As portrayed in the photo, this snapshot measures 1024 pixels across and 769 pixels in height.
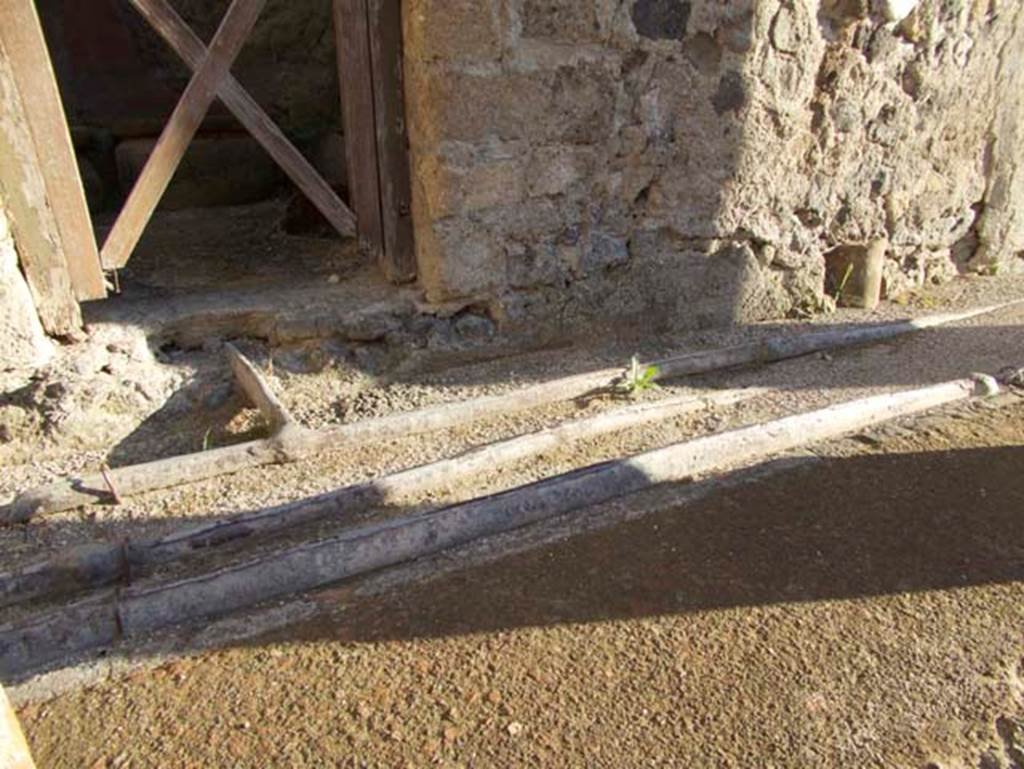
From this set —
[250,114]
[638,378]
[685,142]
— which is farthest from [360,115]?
[638,378]

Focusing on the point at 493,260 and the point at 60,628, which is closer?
the point at 60,628

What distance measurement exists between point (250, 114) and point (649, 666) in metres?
2.54

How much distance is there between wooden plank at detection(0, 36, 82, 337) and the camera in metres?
2.59

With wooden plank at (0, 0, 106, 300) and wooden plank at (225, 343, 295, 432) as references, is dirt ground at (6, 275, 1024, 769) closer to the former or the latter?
wooden plank at (225, 343, 295, 432)

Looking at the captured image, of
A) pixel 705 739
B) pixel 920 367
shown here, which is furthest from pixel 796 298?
pixel 705 739

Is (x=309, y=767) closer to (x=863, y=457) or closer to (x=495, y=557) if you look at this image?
(x=495, y=557)

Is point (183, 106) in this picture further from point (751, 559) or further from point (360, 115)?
point (751, 559)

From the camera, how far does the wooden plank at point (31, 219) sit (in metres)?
2.59

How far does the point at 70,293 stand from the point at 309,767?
2.04 meters

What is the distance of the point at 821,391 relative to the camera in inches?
128

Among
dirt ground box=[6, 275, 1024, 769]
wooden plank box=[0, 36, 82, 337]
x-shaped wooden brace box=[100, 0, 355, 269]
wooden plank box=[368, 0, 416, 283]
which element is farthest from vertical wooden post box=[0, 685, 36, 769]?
wooden plank box=[368, 0, 416, 283]

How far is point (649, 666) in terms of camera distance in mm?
1789

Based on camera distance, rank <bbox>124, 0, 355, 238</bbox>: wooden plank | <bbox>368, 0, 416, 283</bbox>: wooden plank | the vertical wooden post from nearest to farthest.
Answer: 1. the vertical wooden post
2. <bbox>124, 0, 355, 238</bbox>: wooden plank
3. <bbox>368, 0, 416, 283</bbox>: wooden plank

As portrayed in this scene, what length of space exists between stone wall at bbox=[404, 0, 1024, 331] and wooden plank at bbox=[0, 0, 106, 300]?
1.21 metres
